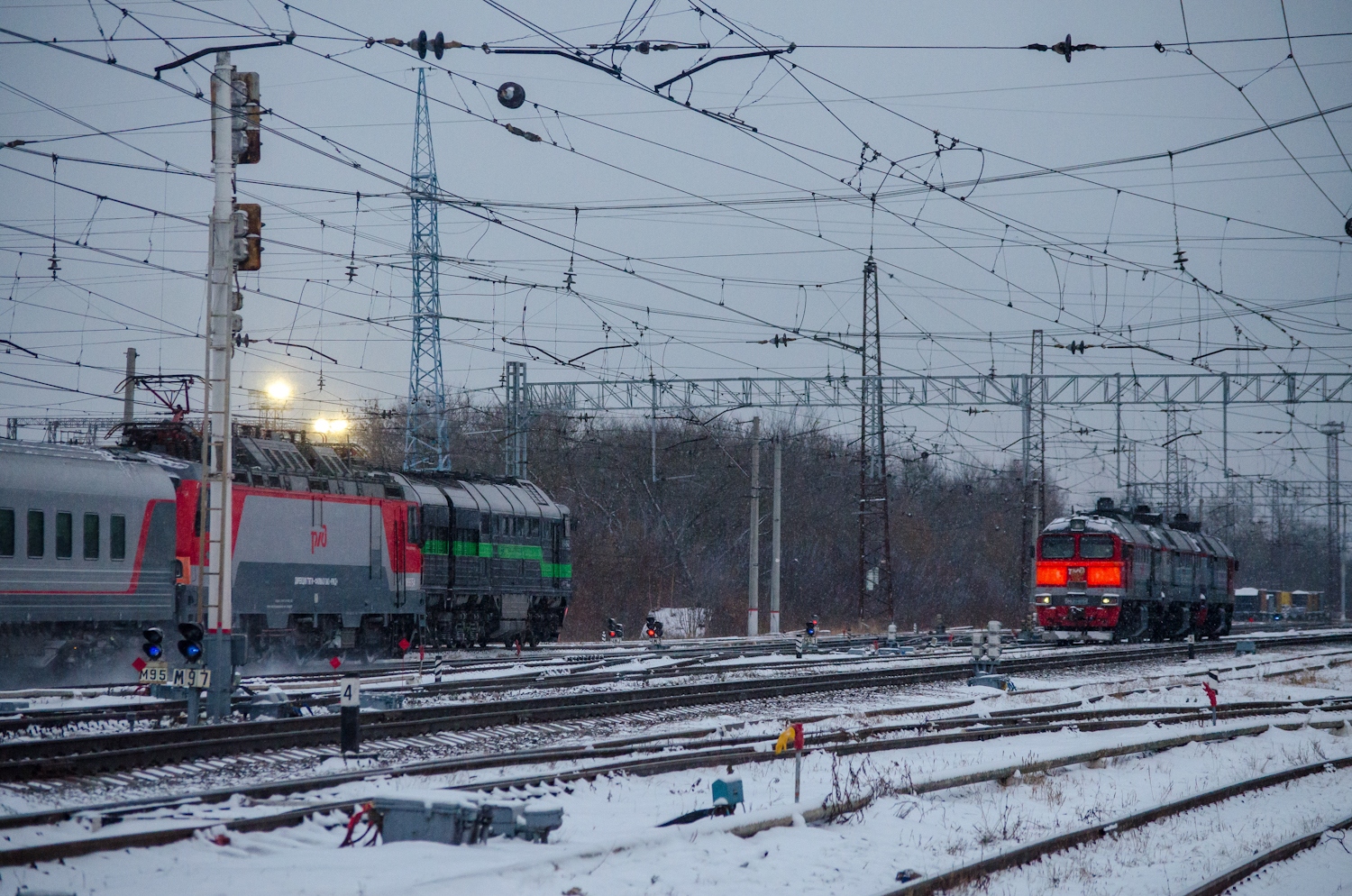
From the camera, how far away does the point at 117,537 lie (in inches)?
801

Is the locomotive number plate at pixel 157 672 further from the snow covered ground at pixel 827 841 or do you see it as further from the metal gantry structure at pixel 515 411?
the metal gantry structure at pixel 515 411

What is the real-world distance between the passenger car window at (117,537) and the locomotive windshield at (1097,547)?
26.5 m

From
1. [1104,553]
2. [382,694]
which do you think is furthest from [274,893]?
[1104,553]

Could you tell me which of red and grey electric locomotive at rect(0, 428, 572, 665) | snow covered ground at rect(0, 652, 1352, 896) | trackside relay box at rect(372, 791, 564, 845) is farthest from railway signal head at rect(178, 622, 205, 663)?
trackside relay box at rect(372, 791, 564, 845)

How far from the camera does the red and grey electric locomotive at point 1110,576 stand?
120 ft

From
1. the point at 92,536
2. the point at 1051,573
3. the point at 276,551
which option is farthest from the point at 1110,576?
the point at 92,536

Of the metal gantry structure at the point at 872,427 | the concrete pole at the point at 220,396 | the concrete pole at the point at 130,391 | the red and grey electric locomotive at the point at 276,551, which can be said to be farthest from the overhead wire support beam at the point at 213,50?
the metal gantry structure at the point at 872,427

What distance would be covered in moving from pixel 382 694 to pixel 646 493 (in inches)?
1475

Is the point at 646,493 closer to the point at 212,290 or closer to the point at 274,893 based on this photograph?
the point at 212,290

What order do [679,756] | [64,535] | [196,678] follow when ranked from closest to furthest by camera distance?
[679,756]
[196,678]
[64,535]

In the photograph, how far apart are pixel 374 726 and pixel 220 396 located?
4.25 m

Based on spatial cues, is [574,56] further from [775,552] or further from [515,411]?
[775,552]

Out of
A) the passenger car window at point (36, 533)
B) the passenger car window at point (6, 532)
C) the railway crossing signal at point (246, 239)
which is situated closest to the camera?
the railway crossing signal at point (246, 239)

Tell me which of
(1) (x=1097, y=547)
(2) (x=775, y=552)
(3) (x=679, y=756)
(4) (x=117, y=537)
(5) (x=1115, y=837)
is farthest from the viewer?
(2) (x=775, y=552)
